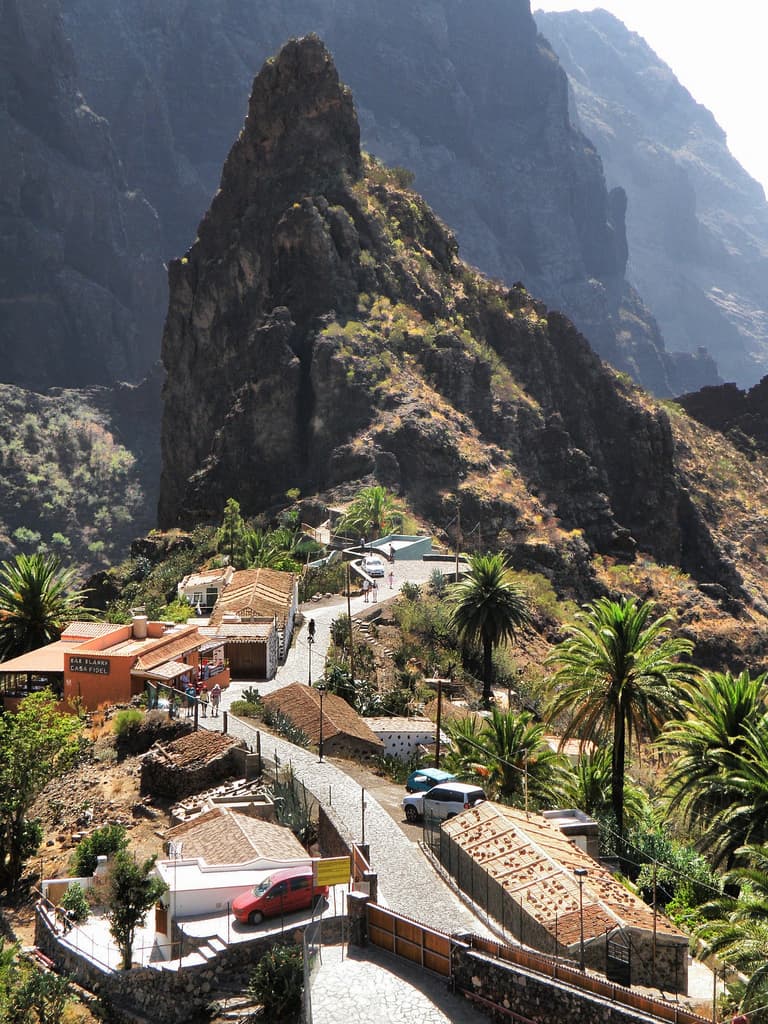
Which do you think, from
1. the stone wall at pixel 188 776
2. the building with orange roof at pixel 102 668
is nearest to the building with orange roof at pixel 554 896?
the stone wall at pixel 188 776

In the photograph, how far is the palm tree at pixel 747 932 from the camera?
59.2 feet

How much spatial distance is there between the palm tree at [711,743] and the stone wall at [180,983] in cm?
978

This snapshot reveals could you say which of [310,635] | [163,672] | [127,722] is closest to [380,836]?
[127,722]

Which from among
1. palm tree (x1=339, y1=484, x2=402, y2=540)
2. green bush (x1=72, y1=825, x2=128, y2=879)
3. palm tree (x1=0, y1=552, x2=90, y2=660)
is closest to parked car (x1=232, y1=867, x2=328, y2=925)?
green bush (x1=72, y1=825, x2=128, y2=879)

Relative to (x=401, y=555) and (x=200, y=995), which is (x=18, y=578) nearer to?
(x=401, y=555)

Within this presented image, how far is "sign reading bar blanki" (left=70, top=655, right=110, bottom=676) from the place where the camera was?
43781mm

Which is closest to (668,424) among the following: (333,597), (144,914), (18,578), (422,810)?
(333,597)

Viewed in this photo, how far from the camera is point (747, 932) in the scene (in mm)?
20156

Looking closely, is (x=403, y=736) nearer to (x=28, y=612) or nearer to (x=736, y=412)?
(x=28, y=612)

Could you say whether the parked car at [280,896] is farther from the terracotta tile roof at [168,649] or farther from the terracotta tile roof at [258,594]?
the terracotta tile roof at [258,594]

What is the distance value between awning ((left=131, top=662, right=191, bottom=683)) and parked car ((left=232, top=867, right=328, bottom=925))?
62.1 feet

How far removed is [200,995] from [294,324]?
7950cm

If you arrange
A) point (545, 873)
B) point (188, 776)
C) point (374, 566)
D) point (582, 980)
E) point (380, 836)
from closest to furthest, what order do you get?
point (582, 980)
point (545, 873)
point (380, 836)
point (188, 776)
point (374, 566)

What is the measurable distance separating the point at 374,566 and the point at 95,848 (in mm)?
40514
